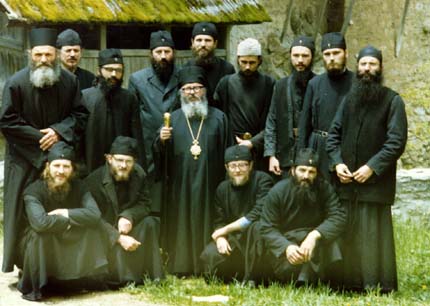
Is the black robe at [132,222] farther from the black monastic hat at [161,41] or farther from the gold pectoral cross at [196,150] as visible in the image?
the black monastic hat at [161,41]

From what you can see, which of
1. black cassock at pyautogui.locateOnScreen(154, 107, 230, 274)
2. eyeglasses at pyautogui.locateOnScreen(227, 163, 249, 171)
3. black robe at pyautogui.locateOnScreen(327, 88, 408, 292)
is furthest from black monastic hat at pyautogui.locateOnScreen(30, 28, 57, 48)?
black robe at pyautogui.locateOnScreen(327, 88, 408, 292)

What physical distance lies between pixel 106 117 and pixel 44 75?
1.01 meters

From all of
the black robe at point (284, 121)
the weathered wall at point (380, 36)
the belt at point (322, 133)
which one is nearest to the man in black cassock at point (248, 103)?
the black robe at point (284, 121)

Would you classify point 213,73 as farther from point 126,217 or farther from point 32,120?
point 32,120

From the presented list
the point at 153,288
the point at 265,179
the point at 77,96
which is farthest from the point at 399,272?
the point at 77,96

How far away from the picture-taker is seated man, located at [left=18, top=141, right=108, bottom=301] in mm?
7891

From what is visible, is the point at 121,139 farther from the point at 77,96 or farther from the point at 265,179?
the point at 265,179

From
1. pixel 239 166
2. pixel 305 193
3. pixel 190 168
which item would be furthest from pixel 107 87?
pixel 305 193

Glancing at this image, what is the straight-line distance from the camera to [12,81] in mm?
8297

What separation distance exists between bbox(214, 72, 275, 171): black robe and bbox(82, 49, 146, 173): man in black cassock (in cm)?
94

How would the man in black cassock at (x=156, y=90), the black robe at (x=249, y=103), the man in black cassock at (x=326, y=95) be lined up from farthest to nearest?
the man in black cassock at (x=156, y=90), the black robe at (x=249, y=103), the man in black cassock at (x=326, y=95)

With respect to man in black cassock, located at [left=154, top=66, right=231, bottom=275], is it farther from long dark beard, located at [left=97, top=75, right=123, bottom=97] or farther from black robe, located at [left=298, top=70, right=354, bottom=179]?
black robe, located at [left=298, top=70, right=354, bottom=179]

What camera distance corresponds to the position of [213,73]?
9.73 m

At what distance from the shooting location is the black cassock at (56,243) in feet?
25.9
